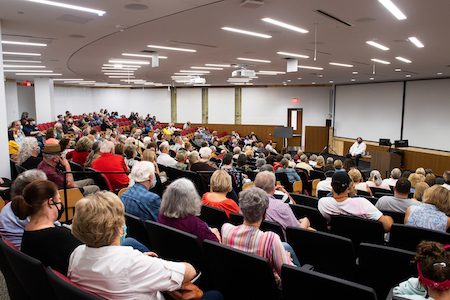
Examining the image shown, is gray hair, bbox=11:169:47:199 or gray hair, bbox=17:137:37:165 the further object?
gray hair, bbox=17:137:37:165

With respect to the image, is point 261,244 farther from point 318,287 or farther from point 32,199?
point 32,199

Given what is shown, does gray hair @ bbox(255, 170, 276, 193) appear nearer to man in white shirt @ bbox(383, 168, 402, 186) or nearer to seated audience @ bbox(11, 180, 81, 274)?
seated audience @ bbox(11, 180, 81, 274)

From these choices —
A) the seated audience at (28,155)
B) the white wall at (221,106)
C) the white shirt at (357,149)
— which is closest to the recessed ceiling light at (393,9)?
the seated audience at (28,155)

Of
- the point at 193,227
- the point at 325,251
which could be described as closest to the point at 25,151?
the point at 193,227

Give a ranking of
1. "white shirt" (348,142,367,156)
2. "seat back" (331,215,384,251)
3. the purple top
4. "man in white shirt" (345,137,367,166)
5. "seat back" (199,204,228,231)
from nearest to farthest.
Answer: the purple top → "seat back" (331,215,384,251) → "seat back" (199,204,228,231) → "man in white shirt" (345,137,367,166) → "white shirt" (348,142,367,156)

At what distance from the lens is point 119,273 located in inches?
62.2

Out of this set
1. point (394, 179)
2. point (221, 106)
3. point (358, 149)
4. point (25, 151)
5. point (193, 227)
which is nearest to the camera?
point (193, 227)

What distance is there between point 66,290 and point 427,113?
16573 millimetres

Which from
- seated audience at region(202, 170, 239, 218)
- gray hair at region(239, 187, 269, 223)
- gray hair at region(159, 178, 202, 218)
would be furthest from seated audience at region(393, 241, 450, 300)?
seated audience at region(202, 170, 239, 218)

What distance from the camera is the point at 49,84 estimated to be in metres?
16.2

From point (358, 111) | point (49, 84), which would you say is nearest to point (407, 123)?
point (358, 111)

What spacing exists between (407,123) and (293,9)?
44.1 ft

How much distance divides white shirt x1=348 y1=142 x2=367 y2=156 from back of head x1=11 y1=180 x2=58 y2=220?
631 inches

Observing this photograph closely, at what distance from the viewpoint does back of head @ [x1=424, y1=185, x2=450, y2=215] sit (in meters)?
3.21
